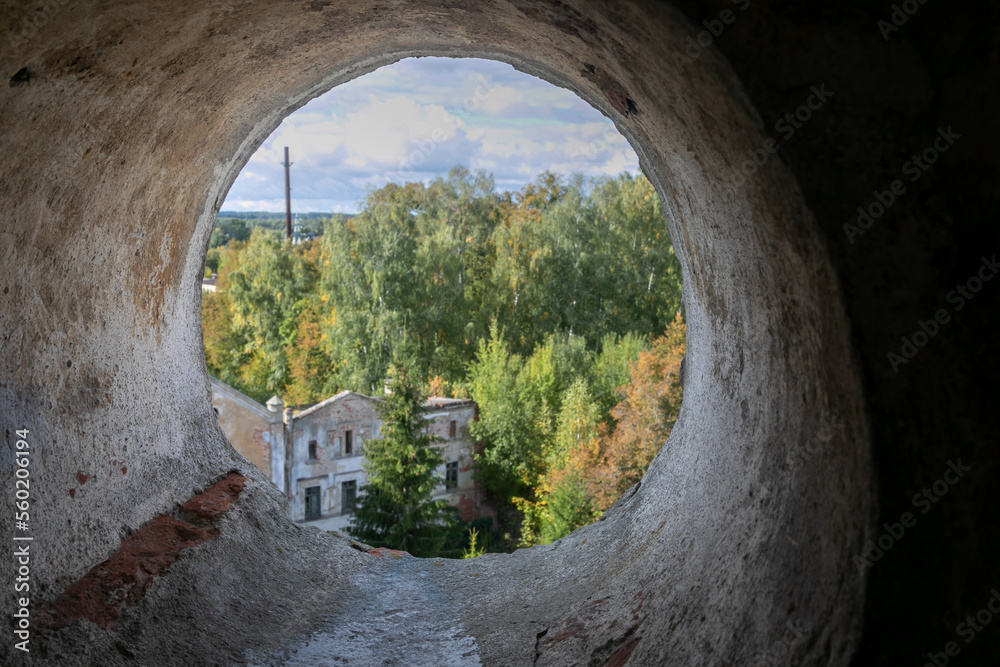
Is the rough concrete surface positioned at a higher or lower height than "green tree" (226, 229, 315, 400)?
lower

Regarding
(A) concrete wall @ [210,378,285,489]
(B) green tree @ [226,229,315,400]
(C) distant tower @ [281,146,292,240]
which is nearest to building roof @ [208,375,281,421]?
(A) concrete wall @ [210,378,285,489]

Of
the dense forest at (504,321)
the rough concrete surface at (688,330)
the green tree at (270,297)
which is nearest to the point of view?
the rough concrete surface at (688,330)

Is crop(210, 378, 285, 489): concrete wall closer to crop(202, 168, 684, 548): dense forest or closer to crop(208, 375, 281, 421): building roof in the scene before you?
crop(208, 375, 281, 421): building roof

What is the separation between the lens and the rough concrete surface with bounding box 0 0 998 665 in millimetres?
1295

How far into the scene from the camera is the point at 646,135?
2.53 metres

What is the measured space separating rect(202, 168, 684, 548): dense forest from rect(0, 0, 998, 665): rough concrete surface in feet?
52.7

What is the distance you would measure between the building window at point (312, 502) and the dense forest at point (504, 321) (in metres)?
4.45

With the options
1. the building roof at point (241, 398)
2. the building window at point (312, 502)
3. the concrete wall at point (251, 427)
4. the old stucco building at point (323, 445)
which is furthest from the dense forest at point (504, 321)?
the building roof at point (241, 398)

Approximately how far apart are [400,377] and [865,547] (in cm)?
1541

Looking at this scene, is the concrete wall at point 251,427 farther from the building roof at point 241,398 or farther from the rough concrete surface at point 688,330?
the rough concrete surface at point 688,330

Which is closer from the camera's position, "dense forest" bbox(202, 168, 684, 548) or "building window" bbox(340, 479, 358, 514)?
"building window" bbox(340, 479, 358, 514)

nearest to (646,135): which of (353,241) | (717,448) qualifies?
(717,448)

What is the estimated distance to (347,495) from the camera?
20.0 metres

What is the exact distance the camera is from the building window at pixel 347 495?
64.9 ft
